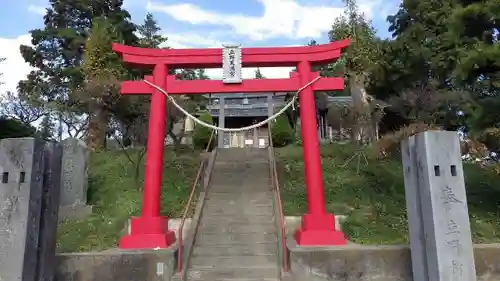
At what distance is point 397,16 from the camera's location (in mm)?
20344

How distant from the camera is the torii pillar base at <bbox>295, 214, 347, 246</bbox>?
27.7 ft

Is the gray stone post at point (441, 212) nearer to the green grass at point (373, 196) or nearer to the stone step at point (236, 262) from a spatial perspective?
the green grass at point (373, 196)

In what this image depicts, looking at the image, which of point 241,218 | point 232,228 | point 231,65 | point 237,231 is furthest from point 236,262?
point 231,65

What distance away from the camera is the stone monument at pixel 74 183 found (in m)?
11.1

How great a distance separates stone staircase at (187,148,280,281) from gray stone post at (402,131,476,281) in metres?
3.14

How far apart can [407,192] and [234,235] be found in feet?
14.9

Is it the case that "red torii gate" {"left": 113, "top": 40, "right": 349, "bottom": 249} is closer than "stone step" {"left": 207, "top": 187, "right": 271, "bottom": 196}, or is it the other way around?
"red torii gate" {"left": 113, "top": 40, "right": 349, "bottom": 249}

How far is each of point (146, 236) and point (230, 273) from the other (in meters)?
1.94

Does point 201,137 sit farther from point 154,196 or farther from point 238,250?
point 238,250

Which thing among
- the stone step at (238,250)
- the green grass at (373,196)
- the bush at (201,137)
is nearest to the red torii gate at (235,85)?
the stone step at (238,250)

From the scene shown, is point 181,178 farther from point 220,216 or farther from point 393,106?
point 393,106

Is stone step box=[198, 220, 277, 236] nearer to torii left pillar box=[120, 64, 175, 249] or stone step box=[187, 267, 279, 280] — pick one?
torii left pillar box=[120, 64, 175, 249]

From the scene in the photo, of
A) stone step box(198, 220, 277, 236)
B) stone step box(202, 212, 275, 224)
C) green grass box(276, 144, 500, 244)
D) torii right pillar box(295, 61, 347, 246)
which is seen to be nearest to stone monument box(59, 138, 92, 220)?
stone step box(202, 212, 275, 224)

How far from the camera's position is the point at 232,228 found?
1005 centimetres
